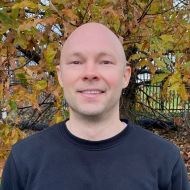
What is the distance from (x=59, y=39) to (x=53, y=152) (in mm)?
1421

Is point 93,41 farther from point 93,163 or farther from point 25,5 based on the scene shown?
point 25,5

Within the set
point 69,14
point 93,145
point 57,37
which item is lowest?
point 93,145

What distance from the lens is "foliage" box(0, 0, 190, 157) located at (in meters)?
2.94

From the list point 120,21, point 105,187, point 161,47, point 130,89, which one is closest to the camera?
point 105,187

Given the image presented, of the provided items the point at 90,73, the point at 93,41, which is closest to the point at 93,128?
the point at 90,73

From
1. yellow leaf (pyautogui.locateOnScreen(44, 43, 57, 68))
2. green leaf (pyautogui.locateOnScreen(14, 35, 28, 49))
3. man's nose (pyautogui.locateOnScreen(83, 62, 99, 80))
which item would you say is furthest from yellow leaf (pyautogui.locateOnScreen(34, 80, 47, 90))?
man's nose (pyautogui.locateOnScreen(83, 62, 99, 80))

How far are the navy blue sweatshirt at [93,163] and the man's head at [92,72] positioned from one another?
0.14m

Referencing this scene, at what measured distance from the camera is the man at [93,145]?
6.03 feet

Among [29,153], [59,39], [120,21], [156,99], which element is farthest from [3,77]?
[156,99]

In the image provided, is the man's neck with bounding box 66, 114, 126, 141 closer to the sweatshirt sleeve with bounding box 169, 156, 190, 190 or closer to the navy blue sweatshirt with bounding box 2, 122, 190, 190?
the navy blue sweatshirt with bounding box 2, 122, 190, 190

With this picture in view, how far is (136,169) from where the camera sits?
1.86 meters

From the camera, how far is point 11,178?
196cm

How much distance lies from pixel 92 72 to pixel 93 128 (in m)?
0.23

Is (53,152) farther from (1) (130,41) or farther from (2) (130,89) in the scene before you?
(2) (130,89)
